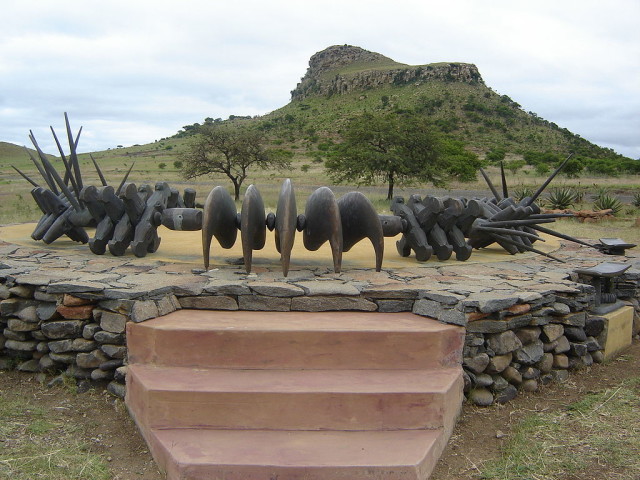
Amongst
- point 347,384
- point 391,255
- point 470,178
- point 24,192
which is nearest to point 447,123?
point 470,178

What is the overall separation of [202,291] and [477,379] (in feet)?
6.73

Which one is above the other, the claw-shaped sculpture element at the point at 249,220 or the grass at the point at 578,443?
the claw-shaped sculpture element at the point at 249,220

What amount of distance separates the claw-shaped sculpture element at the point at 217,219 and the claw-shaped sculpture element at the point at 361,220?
1.01 meters

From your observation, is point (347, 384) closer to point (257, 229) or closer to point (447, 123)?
point (257, 229)

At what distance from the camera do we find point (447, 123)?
5109 cm

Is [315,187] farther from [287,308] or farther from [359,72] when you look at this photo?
[359,72]

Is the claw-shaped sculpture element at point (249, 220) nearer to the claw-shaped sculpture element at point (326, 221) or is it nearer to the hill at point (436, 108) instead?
the claw-shaped sculpture element at point (326, 221)

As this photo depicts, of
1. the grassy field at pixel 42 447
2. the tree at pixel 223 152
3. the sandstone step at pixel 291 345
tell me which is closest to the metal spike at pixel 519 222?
the sandstone step at pixel 291 345

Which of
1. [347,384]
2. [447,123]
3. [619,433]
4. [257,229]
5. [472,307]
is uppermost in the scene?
[447,123]

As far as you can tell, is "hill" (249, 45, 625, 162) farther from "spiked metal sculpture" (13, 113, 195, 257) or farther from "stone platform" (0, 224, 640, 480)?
"stone platform" (0, 224, 640, 480)

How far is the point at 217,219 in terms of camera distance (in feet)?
16.5

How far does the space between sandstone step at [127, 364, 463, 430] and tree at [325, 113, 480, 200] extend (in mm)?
16695

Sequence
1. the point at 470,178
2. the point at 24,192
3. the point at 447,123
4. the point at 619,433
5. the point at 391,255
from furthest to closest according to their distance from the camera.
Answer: the point at 447,123 → the point at 470,178 → the point at 24,192 → the point at 391,255 → the point at 619,433

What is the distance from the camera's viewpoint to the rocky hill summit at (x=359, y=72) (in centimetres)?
6494
